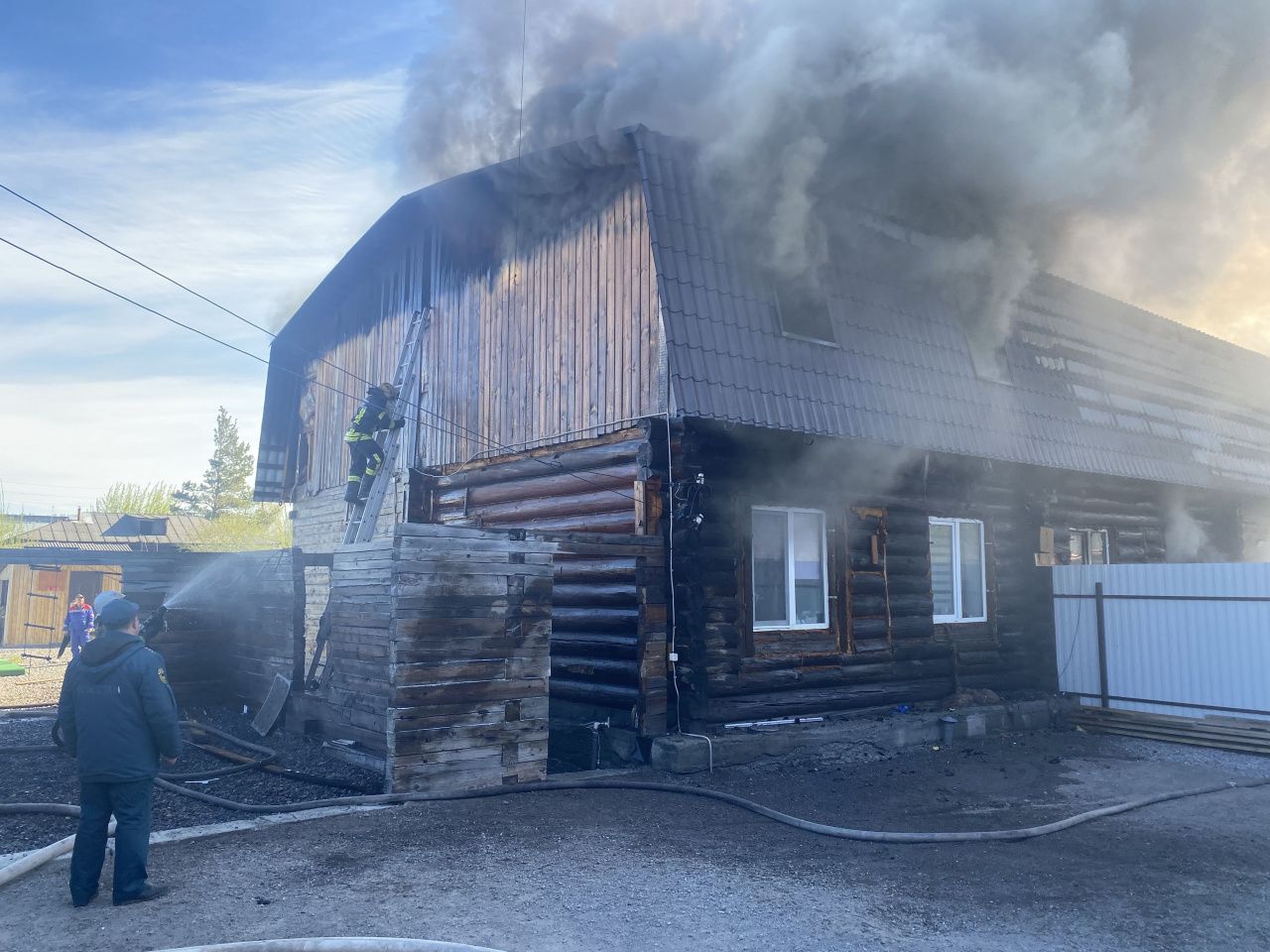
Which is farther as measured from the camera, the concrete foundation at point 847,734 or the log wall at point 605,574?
the log wall at point 605,574

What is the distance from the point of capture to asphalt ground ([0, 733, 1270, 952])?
15.7ft

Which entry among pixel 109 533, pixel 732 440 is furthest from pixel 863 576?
pixel 109 533

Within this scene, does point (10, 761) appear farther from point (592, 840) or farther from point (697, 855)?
point (697, 855)

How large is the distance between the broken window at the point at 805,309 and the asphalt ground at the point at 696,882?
5.24 m

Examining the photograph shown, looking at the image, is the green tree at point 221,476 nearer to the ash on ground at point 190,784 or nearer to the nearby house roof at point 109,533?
the nearby house roof at point 109,533

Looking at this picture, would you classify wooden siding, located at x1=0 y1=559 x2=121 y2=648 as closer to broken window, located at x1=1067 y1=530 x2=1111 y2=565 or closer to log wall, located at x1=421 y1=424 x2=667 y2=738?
log wall, located at x1=421 y1=424 x2=667 y2=738

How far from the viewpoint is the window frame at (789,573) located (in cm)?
1007

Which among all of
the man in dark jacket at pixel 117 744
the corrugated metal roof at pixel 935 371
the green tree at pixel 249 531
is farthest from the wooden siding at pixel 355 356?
the green tree at pixel 249 531

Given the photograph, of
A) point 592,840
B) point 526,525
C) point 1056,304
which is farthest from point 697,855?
point 1056,304

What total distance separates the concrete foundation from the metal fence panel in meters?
0.93

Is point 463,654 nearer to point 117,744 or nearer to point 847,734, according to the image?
point 117,744

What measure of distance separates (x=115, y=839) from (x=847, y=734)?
7.21 meters

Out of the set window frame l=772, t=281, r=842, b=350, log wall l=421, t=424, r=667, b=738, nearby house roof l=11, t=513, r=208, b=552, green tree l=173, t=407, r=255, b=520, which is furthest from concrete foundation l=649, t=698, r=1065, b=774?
green tree l=173, t=407, r=255, b=520

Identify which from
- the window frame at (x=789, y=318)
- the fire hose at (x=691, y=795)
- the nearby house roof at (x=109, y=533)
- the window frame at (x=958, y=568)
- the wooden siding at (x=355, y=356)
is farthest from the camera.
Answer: the nearby house roof at (x=109, y=533)
